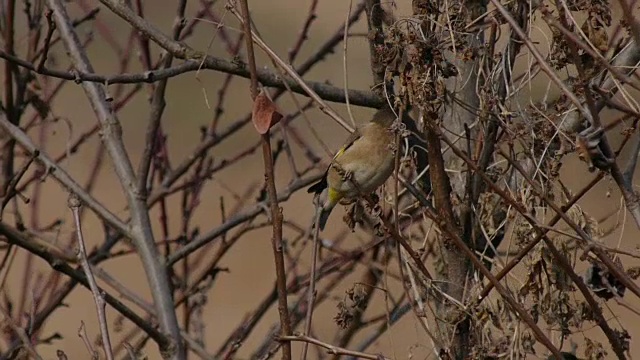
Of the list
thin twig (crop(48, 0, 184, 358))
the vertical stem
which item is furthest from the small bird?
the vertical stem

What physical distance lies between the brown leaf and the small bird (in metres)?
1.17

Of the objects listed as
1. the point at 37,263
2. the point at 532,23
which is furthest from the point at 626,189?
the point at 37,263

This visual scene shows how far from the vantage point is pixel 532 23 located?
2410 mm

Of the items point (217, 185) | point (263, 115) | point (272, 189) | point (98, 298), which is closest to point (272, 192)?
point (272, 189)

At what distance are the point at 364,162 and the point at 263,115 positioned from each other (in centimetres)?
137

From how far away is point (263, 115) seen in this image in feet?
5.45

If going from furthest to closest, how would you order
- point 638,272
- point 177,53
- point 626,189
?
point 177,53
point 638,272
point 626,189

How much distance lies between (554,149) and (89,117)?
11748 mm

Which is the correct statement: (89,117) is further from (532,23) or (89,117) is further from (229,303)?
(532,23)

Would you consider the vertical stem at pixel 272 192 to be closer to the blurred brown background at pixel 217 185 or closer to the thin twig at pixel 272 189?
the thin twig at pixel 272 189

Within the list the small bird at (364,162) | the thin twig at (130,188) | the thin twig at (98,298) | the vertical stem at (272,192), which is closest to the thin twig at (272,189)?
the vertical stem at (272,192)

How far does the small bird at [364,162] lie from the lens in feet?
9.55

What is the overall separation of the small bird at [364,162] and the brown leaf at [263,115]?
3.85 ft

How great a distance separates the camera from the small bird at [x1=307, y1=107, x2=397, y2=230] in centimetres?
291
